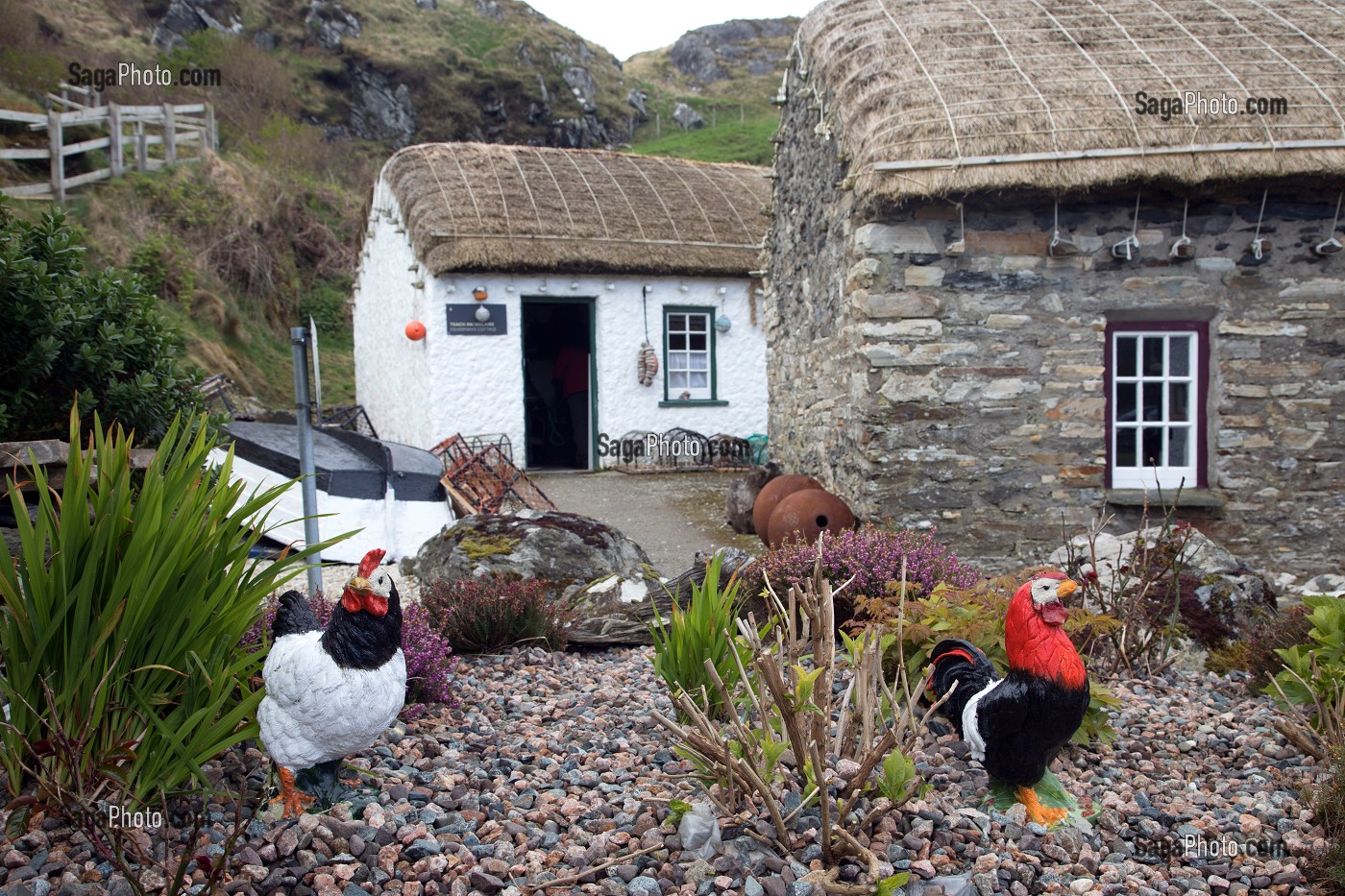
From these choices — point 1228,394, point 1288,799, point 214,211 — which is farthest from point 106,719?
point 214,211

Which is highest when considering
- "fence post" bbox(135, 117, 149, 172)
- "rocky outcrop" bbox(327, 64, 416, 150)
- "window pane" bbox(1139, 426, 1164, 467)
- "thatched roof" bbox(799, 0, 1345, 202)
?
"rocky outcrop" bbox(327, 64, 416, 150)

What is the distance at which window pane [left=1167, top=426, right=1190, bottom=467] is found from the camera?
7805 millimetres

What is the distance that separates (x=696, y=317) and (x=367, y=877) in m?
12.2

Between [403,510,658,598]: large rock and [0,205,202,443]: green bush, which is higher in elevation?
[0,205,202,443]: green bush

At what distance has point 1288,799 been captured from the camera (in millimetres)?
3230

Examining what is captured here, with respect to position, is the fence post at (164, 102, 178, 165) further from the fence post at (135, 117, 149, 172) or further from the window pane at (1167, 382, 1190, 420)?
the window pane at (1167, 382, 1190, 420)

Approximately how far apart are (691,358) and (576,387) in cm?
238

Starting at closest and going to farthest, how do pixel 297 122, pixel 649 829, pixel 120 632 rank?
pixel 120 632
pixel 649 829
pixel 297 122

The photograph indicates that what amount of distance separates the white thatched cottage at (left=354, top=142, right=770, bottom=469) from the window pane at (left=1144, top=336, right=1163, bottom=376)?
7.24 metres

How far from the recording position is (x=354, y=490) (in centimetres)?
831

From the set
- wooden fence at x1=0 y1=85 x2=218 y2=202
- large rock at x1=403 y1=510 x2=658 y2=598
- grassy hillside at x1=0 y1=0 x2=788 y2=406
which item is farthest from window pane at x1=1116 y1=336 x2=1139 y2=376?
wooden fence at x1=0 y1=85 x2=218 y2=202

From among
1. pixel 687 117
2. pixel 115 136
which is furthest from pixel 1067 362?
pixel 687 117

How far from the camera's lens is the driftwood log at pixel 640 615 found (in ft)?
17.2

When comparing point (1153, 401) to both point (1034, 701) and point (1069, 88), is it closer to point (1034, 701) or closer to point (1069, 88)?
point (1069, 88)
